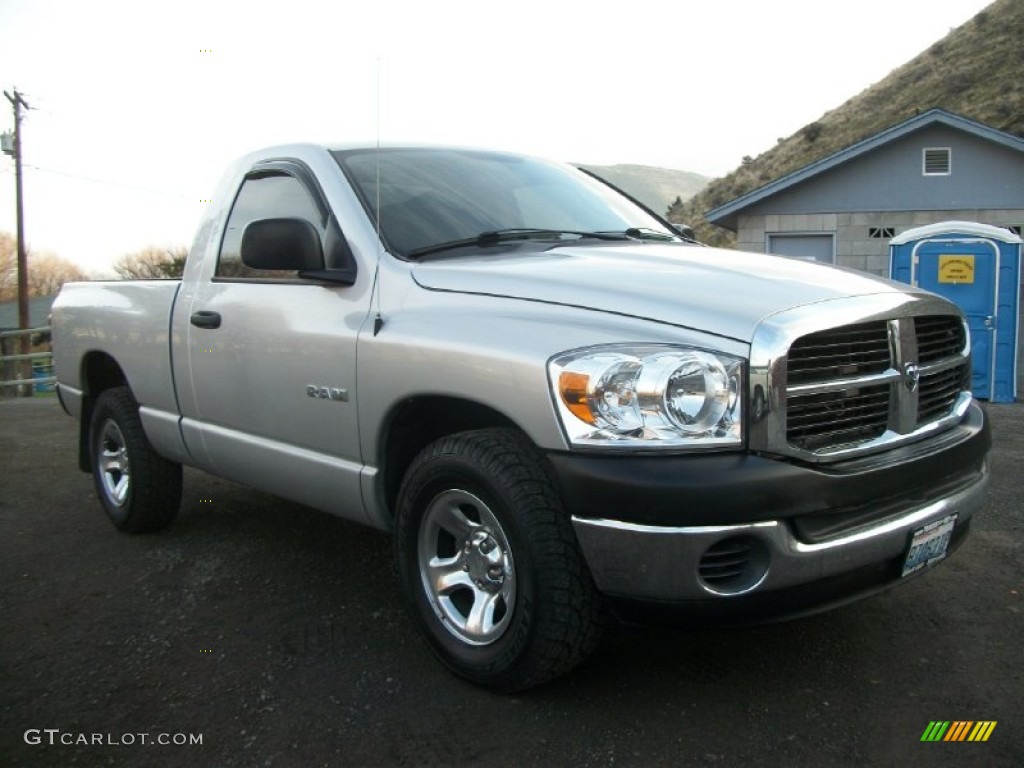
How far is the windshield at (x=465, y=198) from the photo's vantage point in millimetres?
3771

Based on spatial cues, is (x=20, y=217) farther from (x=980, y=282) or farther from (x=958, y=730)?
(x=958, y=730)

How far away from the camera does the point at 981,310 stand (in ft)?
38.7

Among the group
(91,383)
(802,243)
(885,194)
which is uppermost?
(885,194)

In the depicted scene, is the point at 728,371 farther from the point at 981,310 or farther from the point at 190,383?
the point at 981,310

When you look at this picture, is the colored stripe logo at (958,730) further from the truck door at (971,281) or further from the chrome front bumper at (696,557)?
the truck door at (971,281)

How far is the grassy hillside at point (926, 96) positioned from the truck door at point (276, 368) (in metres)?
Answer: 33.7

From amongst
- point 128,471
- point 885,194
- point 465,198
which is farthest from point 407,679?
point 885,194

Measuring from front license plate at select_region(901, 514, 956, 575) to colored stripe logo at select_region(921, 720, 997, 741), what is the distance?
1.49ft

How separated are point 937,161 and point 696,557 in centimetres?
1611

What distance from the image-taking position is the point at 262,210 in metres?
4.39

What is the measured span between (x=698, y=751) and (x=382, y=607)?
1663mm

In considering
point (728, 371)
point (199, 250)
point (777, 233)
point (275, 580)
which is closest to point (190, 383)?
point (199, 250)

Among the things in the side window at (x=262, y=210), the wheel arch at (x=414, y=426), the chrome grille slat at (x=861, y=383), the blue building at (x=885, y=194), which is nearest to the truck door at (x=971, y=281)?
the blue building at (x=885, y=194)

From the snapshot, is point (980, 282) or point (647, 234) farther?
point (980, 282)
